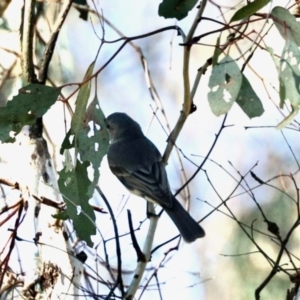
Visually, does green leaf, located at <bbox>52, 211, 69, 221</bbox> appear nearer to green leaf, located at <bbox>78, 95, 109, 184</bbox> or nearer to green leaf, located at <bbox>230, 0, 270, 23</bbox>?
green leaf, located at <bbox>78, 95, 109, 184</bbox>

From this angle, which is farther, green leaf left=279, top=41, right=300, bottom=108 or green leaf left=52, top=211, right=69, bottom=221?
green leaf left=52, top=211, right=69, bottom=221

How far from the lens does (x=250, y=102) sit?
161cm

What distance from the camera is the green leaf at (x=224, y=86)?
1418 mm

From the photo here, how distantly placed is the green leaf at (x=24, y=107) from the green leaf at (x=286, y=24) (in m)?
0.57

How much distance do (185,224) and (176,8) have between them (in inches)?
31.3

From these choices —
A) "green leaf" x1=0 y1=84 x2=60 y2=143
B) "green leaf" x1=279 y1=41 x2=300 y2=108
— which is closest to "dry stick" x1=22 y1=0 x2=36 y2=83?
"green leaf" x1=0 y1=84 x2=60 y2=143

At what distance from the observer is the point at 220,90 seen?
4.72ft

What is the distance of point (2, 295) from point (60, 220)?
30 cm

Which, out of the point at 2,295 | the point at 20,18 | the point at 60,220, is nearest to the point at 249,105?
the point at 60,220

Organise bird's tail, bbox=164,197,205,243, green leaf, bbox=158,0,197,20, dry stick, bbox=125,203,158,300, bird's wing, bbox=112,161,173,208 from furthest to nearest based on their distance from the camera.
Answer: bird's wing, bbox=112,161,173,208 → bird's tail, bbox=164,197,205,243 → green leaf, bbox=158,0,197,20 → dry stick, bbox=125,203,158,300

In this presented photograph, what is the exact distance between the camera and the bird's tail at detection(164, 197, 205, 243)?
213 cm

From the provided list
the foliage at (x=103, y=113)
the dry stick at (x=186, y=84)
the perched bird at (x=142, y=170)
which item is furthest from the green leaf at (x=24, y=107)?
the perched bird at (x=142, y=170)

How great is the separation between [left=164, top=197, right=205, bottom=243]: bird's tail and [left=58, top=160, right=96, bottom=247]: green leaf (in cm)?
55

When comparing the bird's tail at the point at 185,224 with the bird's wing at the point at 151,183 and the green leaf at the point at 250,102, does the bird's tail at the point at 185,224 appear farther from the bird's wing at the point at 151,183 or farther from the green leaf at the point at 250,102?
the green leaf at the point at 250,102
